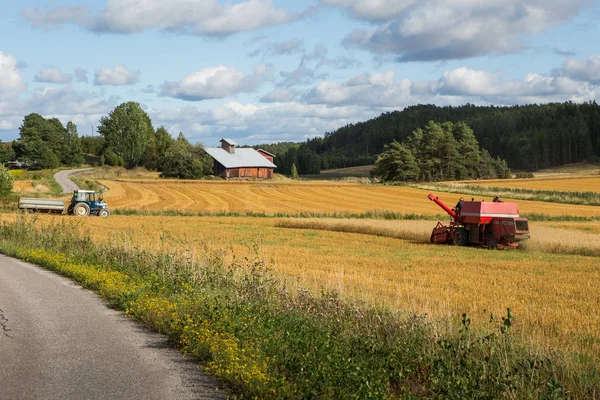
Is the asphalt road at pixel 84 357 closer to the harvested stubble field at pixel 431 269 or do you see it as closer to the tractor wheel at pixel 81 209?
the harvested stubble field at pixel 431 269

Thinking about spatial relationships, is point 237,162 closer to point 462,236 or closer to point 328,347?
point 462,236

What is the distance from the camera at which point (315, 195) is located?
7494 centimetres

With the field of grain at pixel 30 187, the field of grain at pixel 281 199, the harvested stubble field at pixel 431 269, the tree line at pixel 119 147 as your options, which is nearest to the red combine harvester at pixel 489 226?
the harvested stubble field at pixel 431 269

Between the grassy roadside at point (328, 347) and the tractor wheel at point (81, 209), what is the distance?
3450cm

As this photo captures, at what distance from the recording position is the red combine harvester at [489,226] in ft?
102

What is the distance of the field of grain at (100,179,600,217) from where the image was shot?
5878 centimetres

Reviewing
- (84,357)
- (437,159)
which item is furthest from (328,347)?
(437,159)

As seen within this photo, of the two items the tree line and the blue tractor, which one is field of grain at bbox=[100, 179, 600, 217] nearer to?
the blue tractor

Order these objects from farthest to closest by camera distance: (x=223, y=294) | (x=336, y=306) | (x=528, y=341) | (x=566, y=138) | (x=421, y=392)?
1. (x=566, y=138)
2. (x=223, y=294)
3. (x=336, y=306)
4. (x=528, y=341)
5. (x=421, y=392)

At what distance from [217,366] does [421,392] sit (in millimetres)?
2787

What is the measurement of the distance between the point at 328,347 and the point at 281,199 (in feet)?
202

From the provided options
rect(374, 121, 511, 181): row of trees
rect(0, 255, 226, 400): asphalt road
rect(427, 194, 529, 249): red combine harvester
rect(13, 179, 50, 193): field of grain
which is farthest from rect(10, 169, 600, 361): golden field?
rect(374, 121, 511, 181): row of trees

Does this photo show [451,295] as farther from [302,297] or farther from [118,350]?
[118,350]

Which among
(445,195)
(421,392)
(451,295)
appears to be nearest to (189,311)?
(421,392)
